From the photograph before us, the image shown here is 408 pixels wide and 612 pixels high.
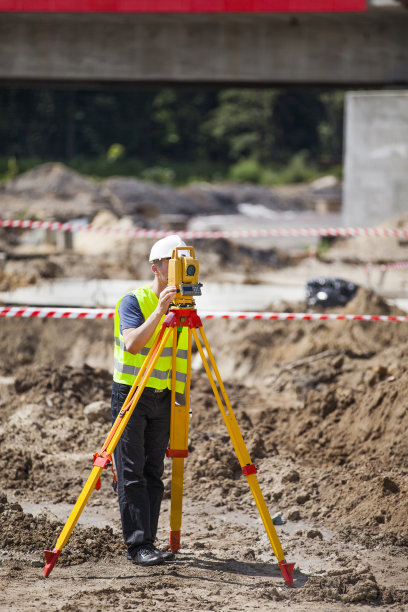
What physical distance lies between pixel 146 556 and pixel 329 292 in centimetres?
781

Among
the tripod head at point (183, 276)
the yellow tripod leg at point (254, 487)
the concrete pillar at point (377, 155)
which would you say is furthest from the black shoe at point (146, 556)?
the concrete pillar at point (377, 155)

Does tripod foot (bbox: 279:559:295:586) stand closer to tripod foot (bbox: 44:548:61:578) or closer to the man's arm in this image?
tripod foot (bbox: 44:548:61:578)

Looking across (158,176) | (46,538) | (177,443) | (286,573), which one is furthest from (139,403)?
(158,176)

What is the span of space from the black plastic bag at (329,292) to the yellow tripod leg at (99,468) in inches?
296

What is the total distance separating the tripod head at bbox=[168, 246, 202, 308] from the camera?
4.22 metres

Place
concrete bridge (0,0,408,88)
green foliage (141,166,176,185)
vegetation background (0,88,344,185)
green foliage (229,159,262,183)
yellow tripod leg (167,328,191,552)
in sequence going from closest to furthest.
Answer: yellow tripod leg (167,328,191,552) < concrete bridge (0,0,408,88) < green foliage (141,166,176,185) < green foliage (229,159,262,183) < vegetation background (0,88,344,185)

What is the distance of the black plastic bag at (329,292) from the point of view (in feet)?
38.4

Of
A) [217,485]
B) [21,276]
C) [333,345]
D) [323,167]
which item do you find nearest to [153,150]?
[323,167]

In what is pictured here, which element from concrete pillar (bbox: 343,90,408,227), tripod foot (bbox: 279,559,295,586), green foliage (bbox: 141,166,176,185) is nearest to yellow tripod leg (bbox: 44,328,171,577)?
tripod foot (bbox: 279,559,295,586)

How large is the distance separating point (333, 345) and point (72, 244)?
12.3m

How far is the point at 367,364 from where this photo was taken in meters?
8.42

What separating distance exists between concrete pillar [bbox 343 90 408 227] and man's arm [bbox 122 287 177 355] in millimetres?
17591

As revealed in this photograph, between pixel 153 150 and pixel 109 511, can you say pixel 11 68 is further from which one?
pixel 153 150

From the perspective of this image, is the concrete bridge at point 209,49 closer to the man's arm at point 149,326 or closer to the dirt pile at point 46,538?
the dirt pile at point 46,538
